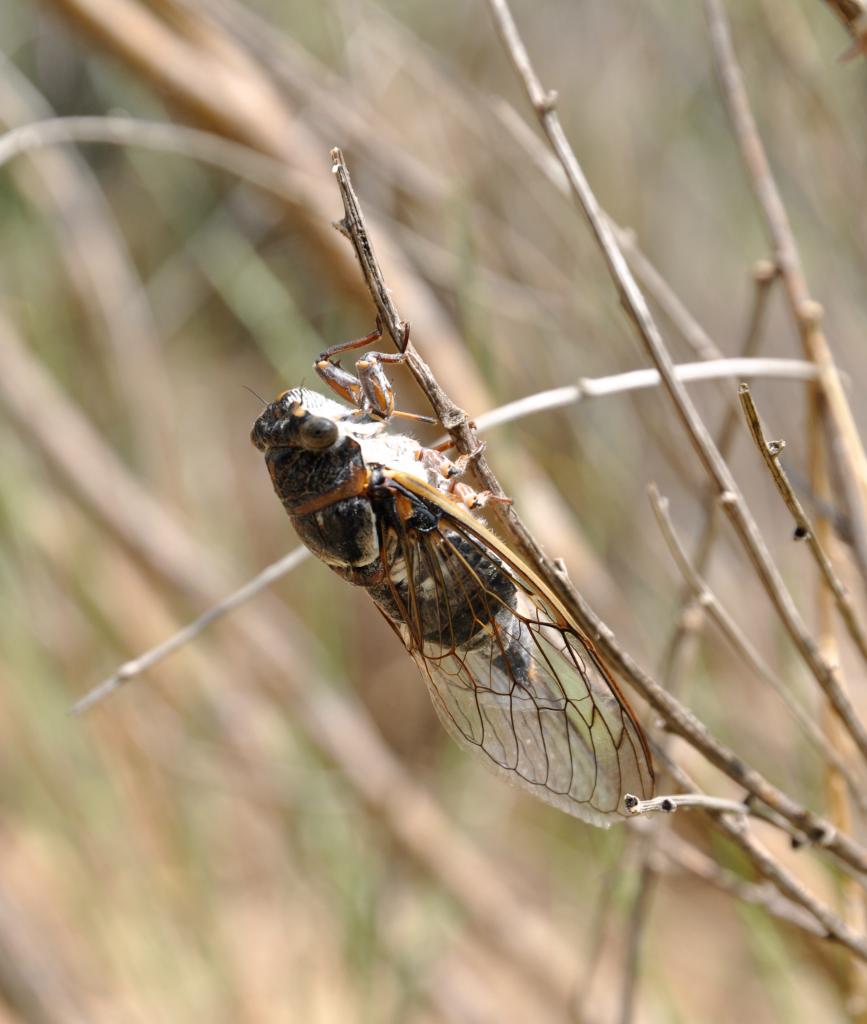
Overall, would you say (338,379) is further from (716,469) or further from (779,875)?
(779,875)

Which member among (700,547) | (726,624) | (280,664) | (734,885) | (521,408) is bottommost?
(734,885)

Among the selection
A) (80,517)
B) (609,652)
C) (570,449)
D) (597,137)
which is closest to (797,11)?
(597,137)

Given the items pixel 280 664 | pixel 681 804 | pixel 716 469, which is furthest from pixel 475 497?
pixel 280 664

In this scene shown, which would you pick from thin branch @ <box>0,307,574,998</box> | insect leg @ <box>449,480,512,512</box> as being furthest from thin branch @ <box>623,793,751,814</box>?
thin branch @ <box>0,307,574,998</box>

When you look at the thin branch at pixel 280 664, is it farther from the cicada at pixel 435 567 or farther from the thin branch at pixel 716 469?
the thin branch at pixel 716 469

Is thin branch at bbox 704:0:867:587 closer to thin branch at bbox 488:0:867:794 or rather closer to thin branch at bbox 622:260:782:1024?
thin branch at bbox 622:260:782:1024

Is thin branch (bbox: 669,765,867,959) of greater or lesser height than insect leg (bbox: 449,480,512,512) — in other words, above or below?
below
